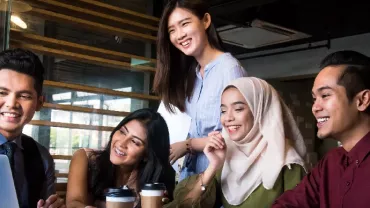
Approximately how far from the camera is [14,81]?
1176 millimetres

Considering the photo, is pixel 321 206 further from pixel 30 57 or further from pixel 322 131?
pixel 30 57

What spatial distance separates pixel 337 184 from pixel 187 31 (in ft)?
2.26

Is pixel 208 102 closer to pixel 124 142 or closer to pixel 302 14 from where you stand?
pixel 124 142

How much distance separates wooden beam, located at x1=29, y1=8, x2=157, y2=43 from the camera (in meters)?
2.33

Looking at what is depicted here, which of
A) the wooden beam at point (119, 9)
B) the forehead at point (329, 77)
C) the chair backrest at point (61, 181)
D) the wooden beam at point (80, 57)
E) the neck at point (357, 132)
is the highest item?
the wooden beam at point (119, 9)

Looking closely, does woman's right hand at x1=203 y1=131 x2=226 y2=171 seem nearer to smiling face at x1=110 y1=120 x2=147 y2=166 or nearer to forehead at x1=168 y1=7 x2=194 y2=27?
smiling face at x1=110 y1=120 x2=147 y2=166

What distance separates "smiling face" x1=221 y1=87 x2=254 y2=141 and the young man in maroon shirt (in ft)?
0.64

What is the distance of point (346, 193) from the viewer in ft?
3.60

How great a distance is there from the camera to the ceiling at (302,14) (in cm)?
335

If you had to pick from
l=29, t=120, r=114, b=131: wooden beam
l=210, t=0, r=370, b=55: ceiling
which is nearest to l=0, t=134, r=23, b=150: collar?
l=29, t=120, r=114, b=131: wooden beam

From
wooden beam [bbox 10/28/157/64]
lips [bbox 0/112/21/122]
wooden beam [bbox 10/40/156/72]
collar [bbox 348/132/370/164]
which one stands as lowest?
collar [bbox 348/132/370/164]

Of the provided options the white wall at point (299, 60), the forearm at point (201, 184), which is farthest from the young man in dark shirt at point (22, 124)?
the white wall at point (299, 60)

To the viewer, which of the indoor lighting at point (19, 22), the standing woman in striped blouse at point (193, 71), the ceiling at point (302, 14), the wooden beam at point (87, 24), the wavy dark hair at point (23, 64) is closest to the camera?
the wavy dark hair at point (23, 64)

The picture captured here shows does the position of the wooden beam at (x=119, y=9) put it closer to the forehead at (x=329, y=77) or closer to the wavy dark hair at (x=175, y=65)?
the wavy dark hair at (x=175, y=65)
